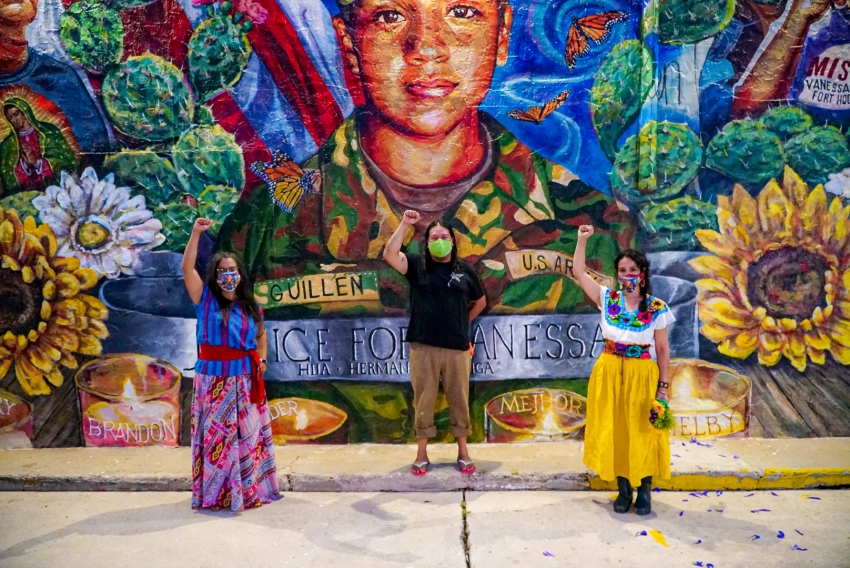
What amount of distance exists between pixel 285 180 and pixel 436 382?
214 cm

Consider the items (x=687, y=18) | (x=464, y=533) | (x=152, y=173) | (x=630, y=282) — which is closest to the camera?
(x=464, y=533)

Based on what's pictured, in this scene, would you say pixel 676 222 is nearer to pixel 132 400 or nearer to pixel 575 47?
pixel 575 47

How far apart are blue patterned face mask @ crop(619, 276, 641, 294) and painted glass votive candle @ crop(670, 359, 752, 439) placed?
1650 mm

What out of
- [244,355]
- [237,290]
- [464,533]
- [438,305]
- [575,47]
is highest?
[575,47]

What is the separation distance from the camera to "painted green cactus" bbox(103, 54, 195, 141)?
7.04m

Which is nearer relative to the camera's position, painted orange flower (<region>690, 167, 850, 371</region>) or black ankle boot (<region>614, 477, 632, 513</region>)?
black ankle boot (<region>614, 477, 632, 513</region>)

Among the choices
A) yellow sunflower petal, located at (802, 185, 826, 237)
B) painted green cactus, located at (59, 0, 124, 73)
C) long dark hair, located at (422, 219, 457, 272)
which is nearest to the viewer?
long dark hair, located at (422, 219, 457, 272)

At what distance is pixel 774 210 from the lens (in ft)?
22.7

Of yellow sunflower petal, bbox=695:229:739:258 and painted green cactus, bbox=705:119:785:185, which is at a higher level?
painted green cactus, bbox=705:119:785:185

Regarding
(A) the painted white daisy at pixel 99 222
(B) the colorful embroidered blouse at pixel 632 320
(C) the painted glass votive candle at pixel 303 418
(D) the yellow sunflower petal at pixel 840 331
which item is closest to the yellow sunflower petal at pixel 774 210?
(D) the yellow sunflower petal at pixel 840 331

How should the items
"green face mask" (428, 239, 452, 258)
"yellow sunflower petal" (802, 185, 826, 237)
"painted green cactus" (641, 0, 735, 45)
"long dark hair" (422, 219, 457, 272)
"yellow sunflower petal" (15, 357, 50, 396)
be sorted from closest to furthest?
"green face mask" (428, 239, 452, 258) < "long dark hair" (422, 219, 457, 272) < "painted green cactus" (641, 0, 735, 45) < "yellow sunflower petal" (802, 185, 826, 237) < "yellow sunflower petal" (15, 357, 50, 396)

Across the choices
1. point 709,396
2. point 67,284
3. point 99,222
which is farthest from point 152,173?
point 709,396

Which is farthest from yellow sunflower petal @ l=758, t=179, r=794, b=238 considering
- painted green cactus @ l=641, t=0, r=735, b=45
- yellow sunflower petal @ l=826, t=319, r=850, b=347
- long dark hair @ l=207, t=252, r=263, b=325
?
long dark hair @ l=207, t=252, r=263, b=325

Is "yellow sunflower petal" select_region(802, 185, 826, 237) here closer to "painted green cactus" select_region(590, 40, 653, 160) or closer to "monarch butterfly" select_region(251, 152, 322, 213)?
"painted green cactus" select_region(590, 40, 653, 160)
